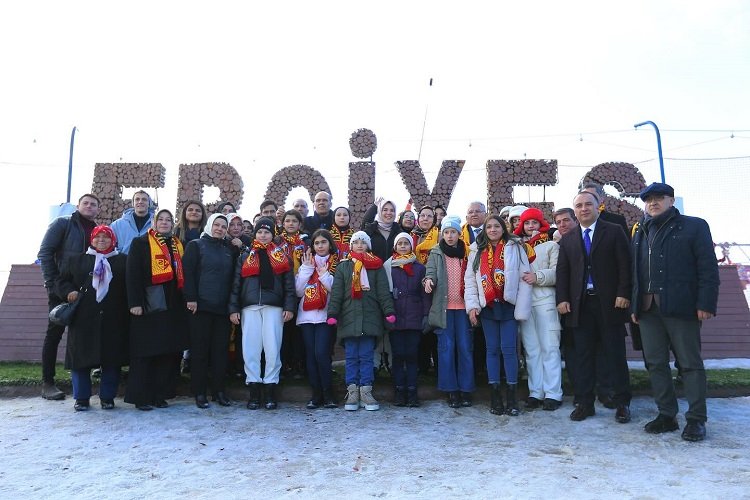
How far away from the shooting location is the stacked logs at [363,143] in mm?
7910

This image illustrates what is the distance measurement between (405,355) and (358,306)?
61 cm

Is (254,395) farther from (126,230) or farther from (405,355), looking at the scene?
(126,230)

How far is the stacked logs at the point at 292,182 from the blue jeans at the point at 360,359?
383 cm

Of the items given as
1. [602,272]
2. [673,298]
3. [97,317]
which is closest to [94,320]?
[97,317]

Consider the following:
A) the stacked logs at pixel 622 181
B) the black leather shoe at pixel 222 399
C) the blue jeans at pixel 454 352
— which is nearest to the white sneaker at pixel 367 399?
the blue jeans at pixel 454 352

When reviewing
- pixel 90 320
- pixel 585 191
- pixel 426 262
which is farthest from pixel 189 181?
pixel 585 191

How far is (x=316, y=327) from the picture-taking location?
4.71m

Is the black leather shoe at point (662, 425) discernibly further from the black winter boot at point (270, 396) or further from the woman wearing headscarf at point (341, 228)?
the woman wearing headscarf at point (341, 228)

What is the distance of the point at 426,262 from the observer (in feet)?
16.2

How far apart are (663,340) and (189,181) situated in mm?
6800

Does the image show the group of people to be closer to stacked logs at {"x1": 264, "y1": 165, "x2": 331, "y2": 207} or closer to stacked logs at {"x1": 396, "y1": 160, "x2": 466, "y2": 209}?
stacked logs at {"x1": 396, "y1": 160, "x2": 466, "y2": 209}

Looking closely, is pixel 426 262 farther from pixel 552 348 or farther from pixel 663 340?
pixel 663 340

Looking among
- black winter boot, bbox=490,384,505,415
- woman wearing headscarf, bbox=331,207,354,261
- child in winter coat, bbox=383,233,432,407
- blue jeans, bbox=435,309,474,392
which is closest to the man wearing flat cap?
black winter boot, bbox=490,384,505,415

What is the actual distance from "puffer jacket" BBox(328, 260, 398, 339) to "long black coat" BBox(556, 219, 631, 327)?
4.87 feet
